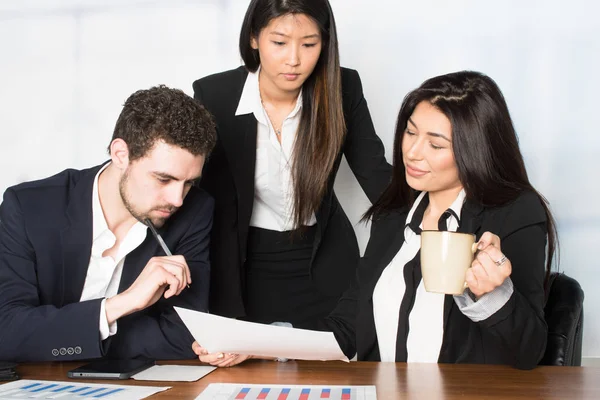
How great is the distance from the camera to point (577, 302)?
192cm

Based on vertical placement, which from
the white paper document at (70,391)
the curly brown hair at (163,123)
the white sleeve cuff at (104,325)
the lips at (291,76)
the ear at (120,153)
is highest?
the lips at (291,76)

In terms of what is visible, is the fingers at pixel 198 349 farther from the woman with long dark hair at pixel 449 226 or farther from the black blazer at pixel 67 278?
the woman with long dark hair at pixel 449 226

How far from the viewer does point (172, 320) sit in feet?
6.30

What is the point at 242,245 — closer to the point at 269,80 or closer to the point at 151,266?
the point at 269,80

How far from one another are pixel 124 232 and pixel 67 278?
202mm

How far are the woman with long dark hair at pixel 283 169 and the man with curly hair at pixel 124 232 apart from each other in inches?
15.5

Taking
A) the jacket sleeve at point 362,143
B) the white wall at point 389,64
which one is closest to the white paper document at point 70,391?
the jacket sleeve at point 362,143

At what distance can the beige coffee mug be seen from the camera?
4.72ft

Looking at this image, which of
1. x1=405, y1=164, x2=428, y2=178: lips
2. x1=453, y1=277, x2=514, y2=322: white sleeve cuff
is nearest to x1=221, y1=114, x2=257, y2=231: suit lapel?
x1=405, y1=164, x2=428, y2=178: lips

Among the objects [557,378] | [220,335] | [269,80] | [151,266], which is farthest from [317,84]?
[557,378]

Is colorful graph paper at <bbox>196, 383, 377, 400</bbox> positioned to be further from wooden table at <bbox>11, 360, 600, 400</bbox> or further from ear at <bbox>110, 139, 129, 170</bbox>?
ear at <bbox>110, 139, 129, 170</bbox>

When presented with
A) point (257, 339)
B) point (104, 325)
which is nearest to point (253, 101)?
point (104, 325)

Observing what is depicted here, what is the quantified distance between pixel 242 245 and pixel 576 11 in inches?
70.1

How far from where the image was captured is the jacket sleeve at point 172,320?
1840 mm
